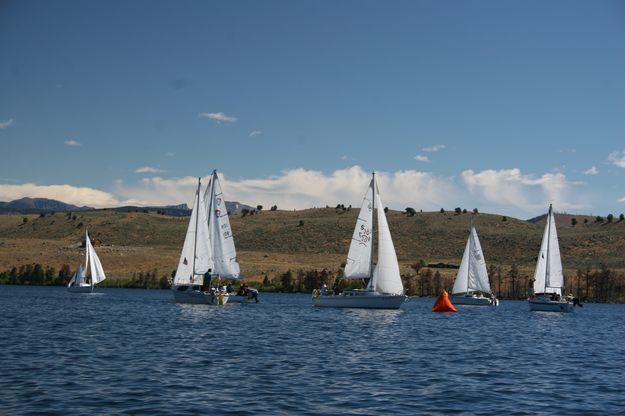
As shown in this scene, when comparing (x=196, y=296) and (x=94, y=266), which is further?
(x=94, y=266)

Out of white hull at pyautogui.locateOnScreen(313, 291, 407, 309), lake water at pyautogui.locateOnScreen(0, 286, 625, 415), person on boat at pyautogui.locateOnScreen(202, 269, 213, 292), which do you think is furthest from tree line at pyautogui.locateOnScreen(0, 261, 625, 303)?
lake water at pyautogui.locateOnScreen(0, 286, 625, 415)

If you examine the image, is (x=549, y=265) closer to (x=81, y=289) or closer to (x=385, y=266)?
(x=385, y=266)

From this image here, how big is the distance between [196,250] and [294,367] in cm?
3922

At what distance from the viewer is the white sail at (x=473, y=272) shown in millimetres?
85875

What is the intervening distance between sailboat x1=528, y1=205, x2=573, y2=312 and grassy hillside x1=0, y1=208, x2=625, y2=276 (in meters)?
50.3

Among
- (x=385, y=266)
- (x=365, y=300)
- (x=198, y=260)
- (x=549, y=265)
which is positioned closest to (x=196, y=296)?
(x=198, y=260)

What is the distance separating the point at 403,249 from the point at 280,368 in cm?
12916

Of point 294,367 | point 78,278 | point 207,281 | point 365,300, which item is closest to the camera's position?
point 294,367

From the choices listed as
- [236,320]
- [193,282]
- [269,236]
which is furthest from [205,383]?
[269,236]

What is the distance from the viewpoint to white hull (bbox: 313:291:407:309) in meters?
62.8

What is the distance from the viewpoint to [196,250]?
215 ft

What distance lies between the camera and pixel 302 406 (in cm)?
2039

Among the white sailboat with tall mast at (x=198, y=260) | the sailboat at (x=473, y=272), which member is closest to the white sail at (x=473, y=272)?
the sailboat at (x=473, y=272)

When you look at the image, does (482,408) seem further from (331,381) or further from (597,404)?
(331,381)
